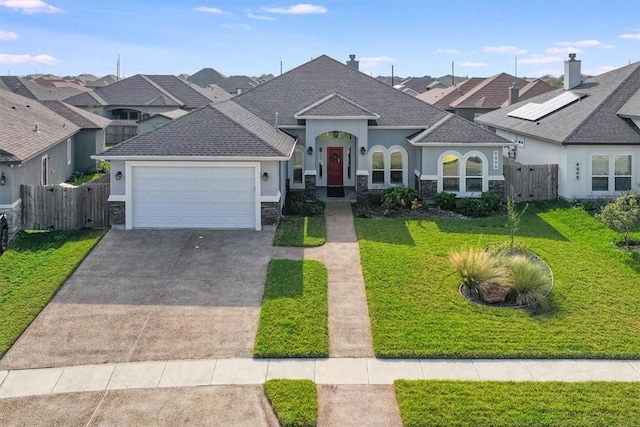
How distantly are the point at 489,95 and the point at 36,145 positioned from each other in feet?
105

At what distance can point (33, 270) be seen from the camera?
14.6m

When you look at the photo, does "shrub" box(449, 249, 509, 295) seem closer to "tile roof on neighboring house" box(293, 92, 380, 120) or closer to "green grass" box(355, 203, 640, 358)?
"green grass" box(355, 203, 640, 358)

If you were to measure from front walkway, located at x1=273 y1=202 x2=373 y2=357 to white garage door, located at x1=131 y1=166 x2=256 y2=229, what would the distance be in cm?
262

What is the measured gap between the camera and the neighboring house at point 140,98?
4847 centimetres

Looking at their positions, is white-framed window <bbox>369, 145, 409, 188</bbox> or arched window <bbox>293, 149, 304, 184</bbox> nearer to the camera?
white-framed window <bbox>369, 145, 409, 188</bbox>

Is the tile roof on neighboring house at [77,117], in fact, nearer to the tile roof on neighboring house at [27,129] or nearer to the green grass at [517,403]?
the tile roof on neighboring house at [27,129]

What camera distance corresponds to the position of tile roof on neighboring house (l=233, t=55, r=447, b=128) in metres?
24.0

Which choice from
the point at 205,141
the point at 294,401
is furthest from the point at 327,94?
the point at 294,401

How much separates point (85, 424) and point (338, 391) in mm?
3800

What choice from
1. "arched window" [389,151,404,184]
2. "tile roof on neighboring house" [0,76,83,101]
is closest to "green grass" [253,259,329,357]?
"arched window" [389,151,404,184]

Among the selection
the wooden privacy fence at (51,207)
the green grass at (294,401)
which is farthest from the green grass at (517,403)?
the wooden privacy fence at (51,207)

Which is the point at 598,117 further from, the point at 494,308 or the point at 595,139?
the point at 494,308

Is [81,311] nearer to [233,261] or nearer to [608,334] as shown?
[233,261]

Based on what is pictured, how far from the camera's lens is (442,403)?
8.91 m
